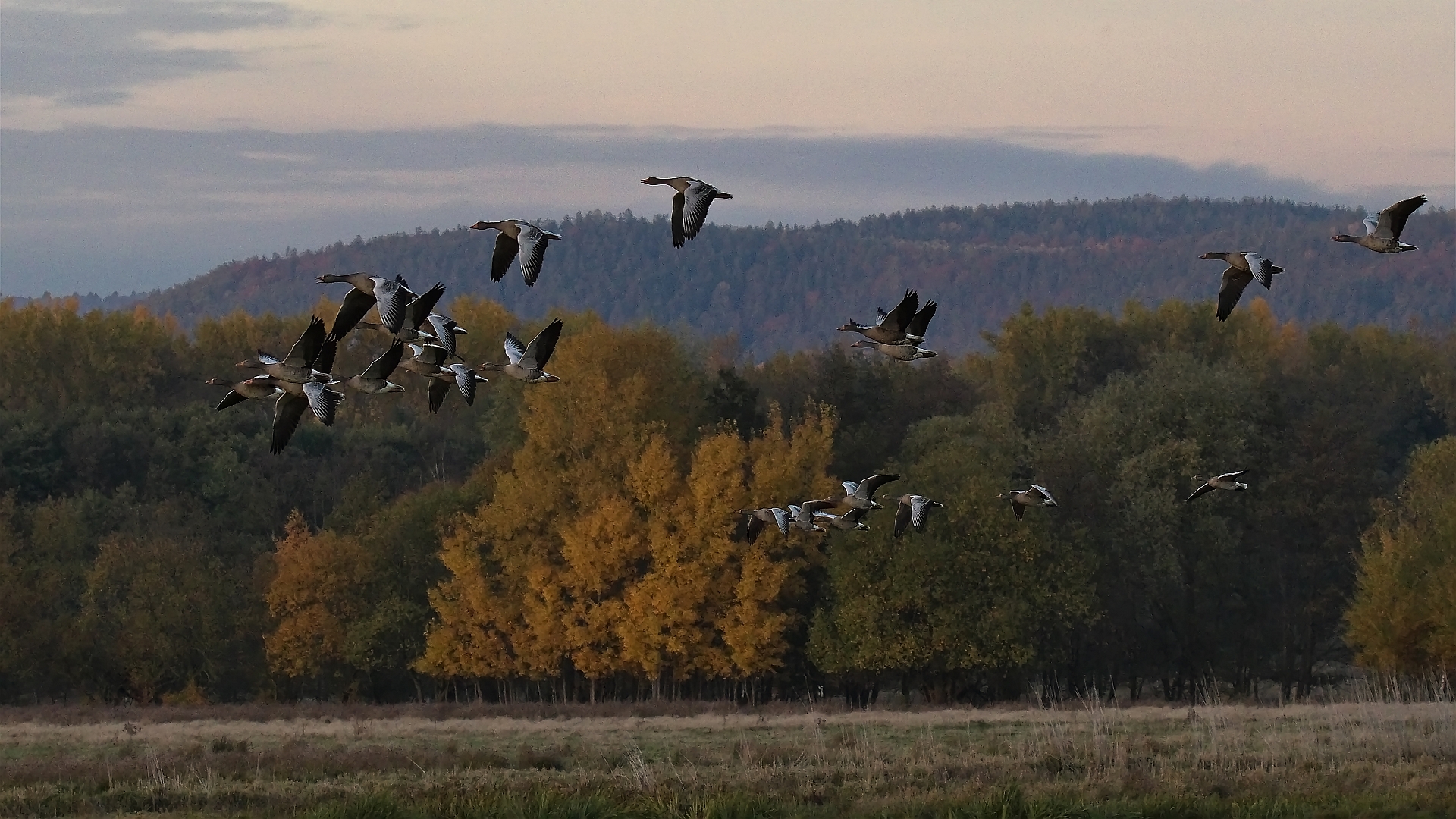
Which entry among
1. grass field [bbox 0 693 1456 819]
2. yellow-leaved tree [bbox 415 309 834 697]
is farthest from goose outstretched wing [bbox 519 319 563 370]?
yellow-leaved tree [bbox 415 309 834 697]

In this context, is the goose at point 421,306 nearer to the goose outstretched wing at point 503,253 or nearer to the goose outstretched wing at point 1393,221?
the goose outstretched wing at point 503,253

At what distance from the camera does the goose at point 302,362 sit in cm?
2269

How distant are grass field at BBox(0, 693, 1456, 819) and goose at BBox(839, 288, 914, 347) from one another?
643 cm

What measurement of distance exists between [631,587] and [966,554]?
11146 mm

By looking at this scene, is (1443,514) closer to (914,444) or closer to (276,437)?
(914,444)

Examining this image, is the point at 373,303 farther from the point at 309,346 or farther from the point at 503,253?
the point at 503,253

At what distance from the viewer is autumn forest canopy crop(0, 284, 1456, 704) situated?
64438 mm

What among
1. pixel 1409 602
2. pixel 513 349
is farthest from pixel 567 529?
pixel 513 349

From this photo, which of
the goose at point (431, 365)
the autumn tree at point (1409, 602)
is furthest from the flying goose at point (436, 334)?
the autumn tree at point (1409, 602)

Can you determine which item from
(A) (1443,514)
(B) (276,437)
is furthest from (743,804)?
(A) (1443,514)

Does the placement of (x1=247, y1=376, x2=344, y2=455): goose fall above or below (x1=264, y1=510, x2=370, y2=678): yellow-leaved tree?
above

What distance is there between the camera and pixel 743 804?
26562 mm

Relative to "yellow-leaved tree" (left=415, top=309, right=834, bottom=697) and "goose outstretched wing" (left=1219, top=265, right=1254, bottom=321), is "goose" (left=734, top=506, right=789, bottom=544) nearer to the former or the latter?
"goose outstretched wing" (left=1219, top=265, right=1254, bottom=321)

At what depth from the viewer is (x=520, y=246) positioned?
82.2 ft
